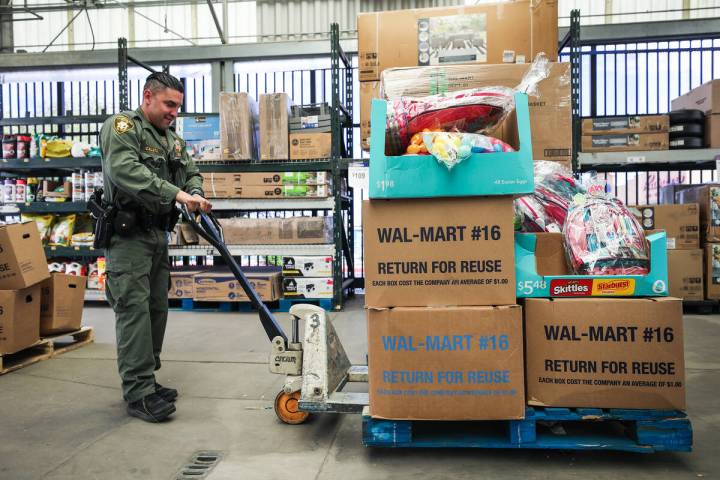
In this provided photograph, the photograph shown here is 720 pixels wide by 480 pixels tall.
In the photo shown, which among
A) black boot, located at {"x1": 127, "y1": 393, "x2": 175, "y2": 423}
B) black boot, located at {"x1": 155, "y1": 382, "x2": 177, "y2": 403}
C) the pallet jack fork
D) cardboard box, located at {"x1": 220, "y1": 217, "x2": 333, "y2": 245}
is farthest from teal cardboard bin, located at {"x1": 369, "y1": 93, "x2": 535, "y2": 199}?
cardboard box, located at {"x1": 220, "y1": 217, "x2": 333, "y2": 245}

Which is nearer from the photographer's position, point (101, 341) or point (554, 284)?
point (554, 284)

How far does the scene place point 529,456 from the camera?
6.66ft

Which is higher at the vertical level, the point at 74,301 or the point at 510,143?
the point at 510,143

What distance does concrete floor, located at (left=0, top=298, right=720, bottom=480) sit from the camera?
1927mm

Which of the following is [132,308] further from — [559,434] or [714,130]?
[714,130]

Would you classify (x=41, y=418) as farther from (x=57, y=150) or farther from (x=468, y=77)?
(x=57, y=150)

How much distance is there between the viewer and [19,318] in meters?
3.34

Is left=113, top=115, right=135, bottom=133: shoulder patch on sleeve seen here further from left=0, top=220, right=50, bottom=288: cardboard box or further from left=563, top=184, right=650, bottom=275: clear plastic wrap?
left=563, top=184, right=650, bottom=275: clear plastic wrap

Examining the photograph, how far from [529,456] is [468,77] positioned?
1873 millimetres

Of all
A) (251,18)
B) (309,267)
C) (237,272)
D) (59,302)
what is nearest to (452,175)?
(237,272)

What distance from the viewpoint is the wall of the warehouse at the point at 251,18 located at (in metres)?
9.15

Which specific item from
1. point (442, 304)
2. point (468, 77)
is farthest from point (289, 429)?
point (468, 77)

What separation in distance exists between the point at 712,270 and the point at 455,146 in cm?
452

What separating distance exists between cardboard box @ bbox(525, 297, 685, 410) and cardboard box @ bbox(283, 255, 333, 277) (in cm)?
355
